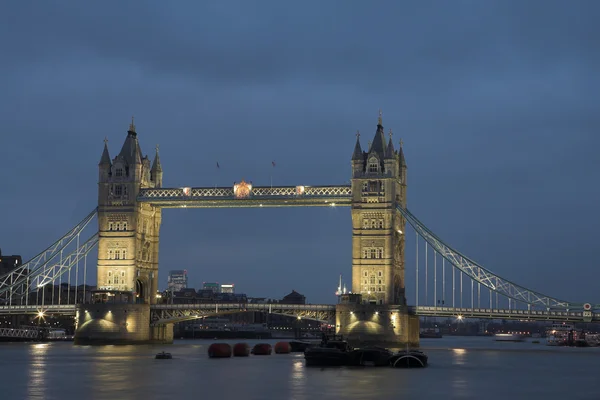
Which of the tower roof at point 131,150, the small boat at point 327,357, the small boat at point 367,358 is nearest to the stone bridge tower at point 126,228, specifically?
the tower roof at point 131,150

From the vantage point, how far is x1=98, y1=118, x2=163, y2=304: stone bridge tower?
484 ft

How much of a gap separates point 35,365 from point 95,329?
48184 millimetres

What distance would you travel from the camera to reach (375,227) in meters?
140

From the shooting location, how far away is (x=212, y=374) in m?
82.8

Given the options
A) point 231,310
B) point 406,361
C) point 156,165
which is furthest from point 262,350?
point 156,165

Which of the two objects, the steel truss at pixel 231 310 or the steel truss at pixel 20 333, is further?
the steel truss at pixel 20 333

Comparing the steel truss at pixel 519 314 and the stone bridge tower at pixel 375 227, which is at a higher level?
the stone bridge tower at pixel 375 227

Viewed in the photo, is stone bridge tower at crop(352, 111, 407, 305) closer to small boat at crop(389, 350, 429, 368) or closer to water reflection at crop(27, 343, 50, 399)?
small boat at crop(389, 350, 429, 368)

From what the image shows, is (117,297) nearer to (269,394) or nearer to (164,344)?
(164,344)

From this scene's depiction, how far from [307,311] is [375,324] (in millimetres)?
11088

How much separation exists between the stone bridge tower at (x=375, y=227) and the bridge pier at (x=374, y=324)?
2983 millimetres

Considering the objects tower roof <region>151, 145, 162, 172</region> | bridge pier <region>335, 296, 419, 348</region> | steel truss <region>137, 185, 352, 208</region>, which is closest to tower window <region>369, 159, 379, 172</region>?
steel truss <region>137, 185, 352, 208</region>

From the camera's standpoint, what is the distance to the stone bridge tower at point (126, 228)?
147500 mm

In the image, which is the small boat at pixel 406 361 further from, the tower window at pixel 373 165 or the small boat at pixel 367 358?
the tower window at pixel 373 165
